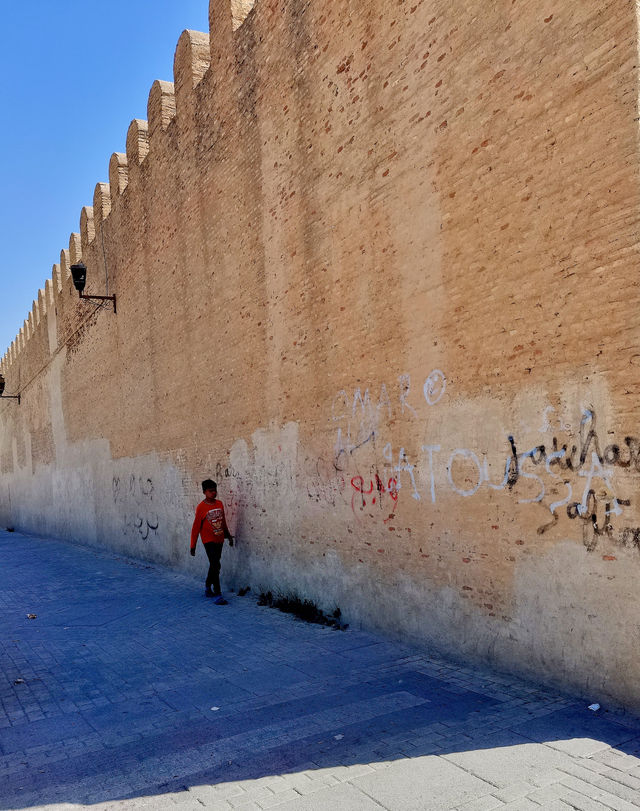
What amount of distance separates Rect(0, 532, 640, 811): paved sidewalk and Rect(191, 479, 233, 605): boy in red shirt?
2060 mm

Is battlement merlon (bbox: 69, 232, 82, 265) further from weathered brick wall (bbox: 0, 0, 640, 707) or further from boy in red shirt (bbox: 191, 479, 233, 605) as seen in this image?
boy in red shirt (bbox: 191, 479, 233, 605)

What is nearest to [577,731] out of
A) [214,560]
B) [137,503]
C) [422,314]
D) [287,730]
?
[287,730]

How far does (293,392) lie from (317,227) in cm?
201

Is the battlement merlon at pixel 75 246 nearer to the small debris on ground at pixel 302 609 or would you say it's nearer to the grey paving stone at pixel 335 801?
the small debris on ground at pixel 302 609

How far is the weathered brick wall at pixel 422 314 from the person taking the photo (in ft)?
16.0

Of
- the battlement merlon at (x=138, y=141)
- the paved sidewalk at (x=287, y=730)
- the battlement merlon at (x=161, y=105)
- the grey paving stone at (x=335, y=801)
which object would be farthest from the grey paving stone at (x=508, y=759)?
the battlement merlon at (x=138, y=141)

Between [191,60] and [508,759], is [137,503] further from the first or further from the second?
[508,759]

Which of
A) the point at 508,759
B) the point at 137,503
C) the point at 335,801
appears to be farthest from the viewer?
the point at 137,503

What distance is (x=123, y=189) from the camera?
16391mm

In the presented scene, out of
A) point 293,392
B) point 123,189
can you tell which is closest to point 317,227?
point 293,392

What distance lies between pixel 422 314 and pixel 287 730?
3714 millimetres

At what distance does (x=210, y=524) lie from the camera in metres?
9.96

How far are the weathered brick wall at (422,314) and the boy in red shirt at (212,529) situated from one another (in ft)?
1.38

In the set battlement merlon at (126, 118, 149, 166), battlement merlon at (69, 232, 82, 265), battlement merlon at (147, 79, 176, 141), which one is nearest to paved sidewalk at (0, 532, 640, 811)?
battlement merlon at (147, 79, 176, 141)
